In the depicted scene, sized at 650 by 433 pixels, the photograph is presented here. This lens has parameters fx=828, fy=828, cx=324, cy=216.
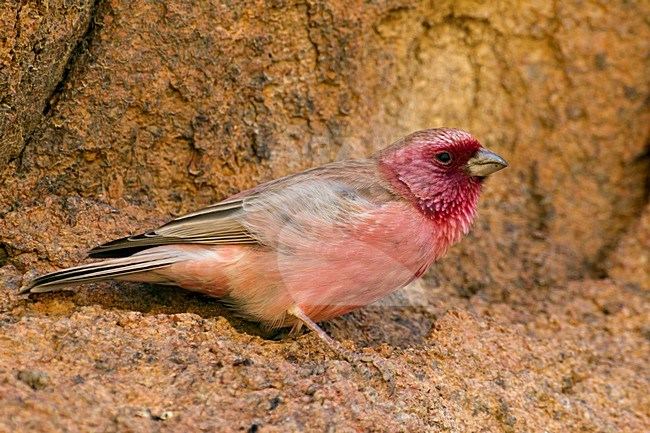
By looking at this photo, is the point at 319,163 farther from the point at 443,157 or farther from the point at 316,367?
the point at 316,367

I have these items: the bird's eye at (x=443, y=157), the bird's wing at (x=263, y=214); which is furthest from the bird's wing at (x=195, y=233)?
the bird's eye at (x=443, y=157)

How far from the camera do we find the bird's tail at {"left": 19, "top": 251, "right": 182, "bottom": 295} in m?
4.71

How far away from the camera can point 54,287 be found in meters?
4.76

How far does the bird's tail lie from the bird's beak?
6.88ft

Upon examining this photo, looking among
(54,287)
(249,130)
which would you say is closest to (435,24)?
(249,130)

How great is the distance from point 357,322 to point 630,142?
3.43m

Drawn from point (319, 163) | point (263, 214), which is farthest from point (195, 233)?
point (319, 163)

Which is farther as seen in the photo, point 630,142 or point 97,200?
point 630,142

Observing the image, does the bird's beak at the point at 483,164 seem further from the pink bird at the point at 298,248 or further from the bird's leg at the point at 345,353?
the bird's leg at the point at 345,353

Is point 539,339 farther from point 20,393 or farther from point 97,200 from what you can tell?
point 20,393

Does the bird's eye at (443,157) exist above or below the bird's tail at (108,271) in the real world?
above

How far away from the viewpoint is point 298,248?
5117 mm

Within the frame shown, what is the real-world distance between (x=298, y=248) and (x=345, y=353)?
0.70m

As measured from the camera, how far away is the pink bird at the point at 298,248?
200 inches
